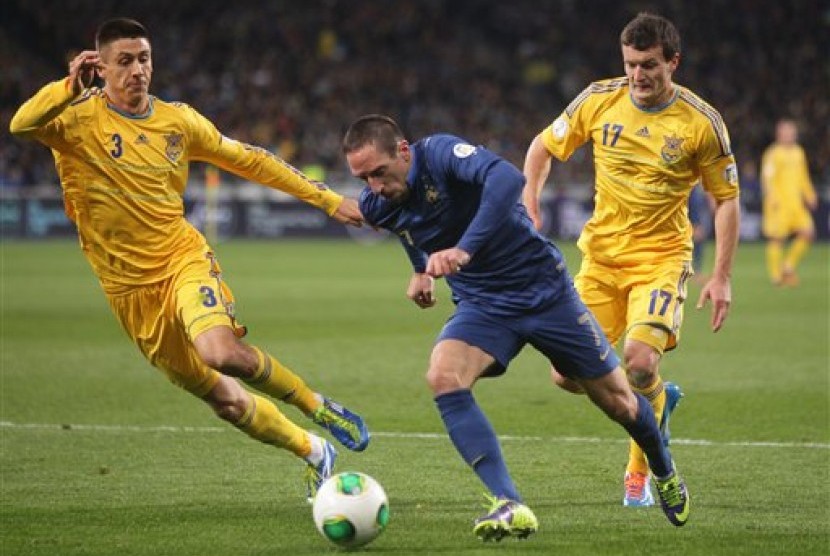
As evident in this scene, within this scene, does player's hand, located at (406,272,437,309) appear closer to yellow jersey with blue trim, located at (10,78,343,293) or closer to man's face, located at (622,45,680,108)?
yellow jersey with blue trim, located at (10,78,343,293)

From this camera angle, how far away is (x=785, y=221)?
2366 centimetres

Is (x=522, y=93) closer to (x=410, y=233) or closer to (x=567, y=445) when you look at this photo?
(x=567, y=445)

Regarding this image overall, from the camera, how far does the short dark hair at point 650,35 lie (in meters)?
7.57

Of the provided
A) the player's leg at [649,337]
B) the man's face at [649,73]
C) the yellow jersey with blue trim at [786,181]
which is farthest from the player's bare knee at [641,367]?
→ the yellow jersey with blue trim at [786,181]

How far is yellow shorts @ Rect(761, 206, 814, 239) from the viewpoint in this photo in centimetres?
2355

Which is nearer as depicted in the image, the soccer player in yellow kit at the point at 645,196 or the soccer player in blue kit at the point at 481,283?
the soccer player in blue kit at the point at 481,283

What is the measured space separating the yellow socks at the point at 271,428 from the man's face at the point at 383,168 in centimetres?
165

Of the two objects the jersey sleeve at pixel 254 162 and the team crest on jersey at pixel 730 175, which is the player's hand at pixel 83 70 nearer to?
the jersey sleeve at pixel 254 162

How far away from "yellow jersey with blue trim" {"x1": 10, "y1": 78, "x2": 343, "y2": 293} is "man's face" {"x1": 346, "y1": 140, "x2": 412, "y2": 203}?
1422 millimetres

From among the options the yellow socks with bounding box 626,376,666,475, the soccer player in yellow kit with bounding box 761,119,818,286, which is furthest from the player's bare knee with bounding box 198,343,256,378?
the soccer player in yellow kit with bounding box 761,119,818,286

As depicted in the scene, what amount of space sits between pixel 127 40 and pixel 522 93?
3221 centimetres

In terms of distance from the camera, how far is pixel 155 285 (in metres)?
7.79

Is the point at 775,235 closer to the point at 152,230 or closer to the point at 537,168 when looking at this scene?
the point at 537,168

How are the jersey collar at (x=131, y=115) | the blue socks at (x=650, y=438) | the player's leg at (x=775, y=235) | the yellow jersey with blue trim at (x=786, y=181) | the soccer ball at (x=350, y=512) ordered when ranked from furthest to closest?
1. the yellow jersey with blue trim at (x=786, y=181)
2. the player's leg at (x=775, y=235)
3. the jersey collar at (x=131, y=115)
4. the blue socks at (x=650, y=438)
5. the soccer ball at (x=350, y=512)
